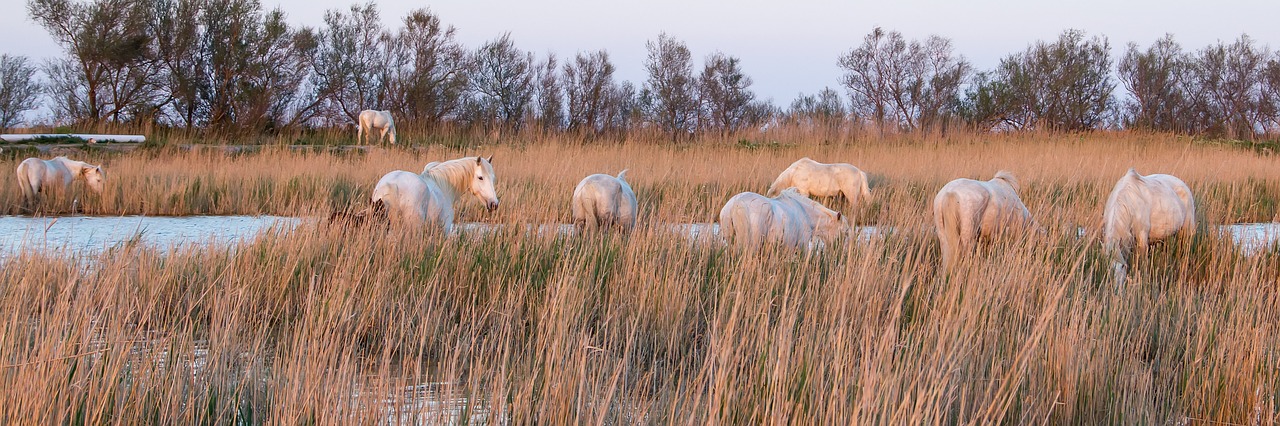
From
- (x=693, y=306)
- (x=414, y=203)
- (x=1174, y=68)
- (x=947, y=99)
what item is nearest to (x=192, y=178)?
(x=414, y=203)

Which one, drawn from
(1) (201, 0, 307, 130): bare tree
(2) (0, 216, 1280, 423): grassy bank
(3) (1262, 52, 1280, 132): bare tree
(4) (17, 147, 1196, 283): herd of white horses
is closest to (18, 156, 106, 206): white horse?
(4) (17, 147, 1196, 283): herd of white horses

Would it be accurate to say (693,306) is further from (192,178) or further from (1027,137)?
(1027,137)

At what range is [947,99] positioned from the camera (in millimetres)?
28109

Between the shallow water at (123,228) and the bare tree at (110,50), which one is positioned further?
the bare tree at (110,50)

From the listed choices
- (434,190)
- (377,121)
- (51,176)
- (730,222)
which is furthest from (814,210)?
(377,121)

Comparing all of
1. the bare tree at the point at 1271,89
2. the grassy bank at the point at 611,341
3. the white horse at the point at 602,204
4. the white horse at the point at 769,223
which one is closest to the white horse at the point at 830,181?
the white horse at the point at 602,204

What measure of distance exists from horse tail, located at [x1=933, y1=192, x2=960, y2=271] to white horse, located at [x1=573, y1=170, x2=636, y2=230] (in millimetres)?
2011

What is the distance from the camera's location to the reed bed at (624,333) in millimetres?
2584

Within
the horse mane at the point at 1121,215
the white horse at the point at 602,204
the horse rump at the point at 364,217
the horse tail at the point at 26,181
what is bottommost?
the horse tail at the point at 26,181

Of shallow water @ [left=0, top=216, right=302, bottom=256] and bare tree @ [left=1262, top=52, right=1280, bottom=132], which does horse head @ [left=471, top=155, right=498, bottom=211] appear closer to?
shallow water @ [left=0, top=216, right=302, bottom=256]

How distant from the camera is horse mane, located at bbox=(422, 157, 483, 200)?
20.9 ft

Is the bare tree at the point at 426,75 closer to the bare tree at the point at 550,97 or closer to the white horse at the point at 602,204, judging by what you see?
the bare tree at the point at 550,97

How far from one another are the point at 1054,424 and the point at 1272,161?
51.8 feet

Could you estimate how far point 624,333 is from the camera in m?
4.00
